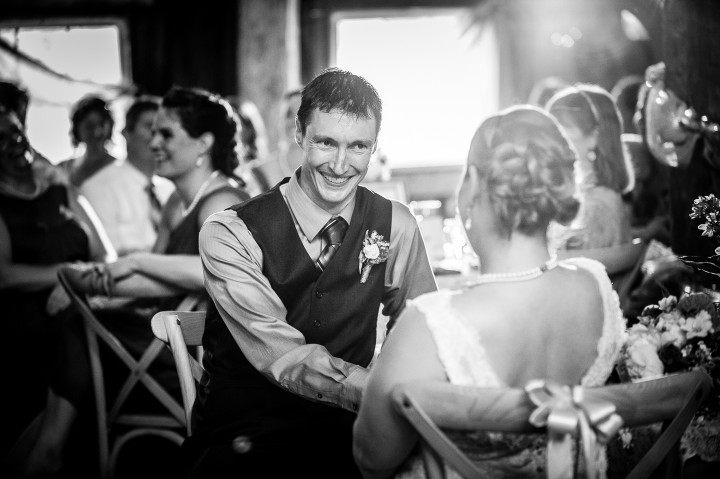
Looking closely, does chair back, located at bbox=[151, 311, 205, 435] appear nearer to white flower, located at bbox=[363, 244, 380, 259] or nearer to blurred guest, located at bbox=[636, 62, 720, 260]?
white flower, located at bbox=[363, 244, 380, 259]

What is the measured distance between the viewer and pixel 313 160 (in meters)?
2.19

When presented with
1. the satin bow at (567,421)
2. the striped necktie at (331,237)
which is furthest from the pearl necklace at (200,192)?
the satin bow at (567,421)

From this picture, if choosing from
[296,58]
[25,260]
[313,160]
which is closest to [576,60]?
[296,58]

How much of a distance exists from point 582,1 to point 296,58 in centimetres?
232

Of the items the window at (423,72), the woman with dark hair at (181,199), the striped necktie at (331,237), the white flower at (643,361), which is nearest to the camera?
the white flower at (643,361)

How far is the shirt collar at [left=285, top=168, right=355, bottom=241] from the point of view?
222 cm

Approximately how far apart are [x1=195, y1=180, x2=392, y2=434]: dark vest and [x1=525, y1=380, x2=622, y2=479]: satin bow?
33.7 inches

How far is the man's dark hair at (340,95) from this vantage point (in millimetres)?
2146

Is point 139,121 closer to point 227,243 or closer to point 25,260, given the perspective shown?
point 25,260

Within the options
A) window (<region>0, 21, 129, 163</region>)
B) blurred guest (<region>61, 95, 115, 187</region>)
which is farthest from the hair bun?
window (<region>0, 21, 129, 163</region>)

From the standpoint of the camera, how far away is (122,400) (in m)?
3.12

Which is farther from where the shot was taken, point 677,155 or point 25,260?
point 25,260

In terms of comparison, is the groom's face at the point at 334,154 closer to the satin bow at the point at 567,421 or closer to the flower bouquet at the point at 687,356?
the flower bouquet at the point at 687,356

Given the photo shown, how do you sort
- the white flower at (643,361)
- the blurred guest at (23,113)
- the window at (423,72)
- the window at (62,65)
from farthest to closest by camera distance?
the window at (62,65) < the window at (423,72) < the blurred guest at (23,113) < the white flower at (643,361)
